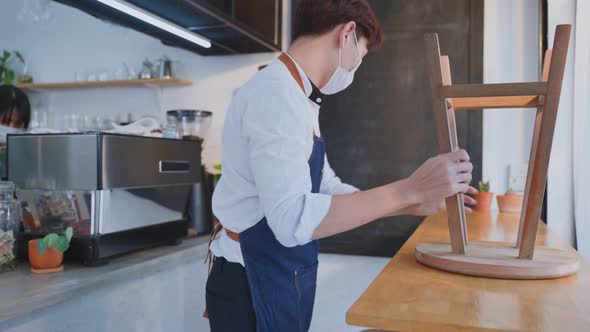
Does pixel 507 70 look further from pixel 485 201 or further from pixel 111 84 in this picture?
pixel 111 84

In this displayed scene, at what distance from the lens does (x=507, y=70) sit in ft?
7.36

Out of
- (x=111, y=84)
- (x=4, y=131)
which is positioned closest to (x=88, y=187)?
(x=4, y=131)

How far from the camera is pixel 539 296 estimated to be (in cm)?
77

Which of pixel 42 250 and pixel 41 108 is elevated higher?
pixel 41 108

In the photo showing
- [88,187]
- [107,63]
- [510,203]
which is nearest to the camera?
[88,187]

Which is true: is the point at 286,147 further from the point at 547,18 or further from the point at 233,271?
the point at 547,18

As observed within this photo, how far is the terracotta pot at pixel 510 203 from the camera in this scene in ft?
6.84

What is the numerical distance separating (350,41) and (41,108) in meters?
2.64

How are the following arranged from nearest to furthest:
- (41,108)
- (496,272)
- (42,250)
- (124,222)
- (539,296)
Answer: (539,296)
(496,272)
(42,250)
(124,222)
(41,108)

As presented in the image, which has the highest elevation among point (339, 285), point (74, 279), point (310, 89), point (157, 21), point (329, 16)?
point (157, 21)

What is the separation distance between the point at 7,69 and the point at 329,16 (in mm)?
2895

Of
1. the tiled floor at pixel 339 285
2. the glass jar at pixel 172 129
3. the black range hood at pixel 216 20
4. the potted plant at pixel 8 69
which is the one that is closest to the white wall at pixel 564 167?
the tiled floor at pixel 339 285

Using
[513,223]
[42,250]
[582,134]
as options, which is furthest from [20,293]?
[582,134]

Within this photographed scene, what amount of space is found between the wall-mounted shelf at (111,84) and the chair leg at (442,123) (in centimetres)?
190
